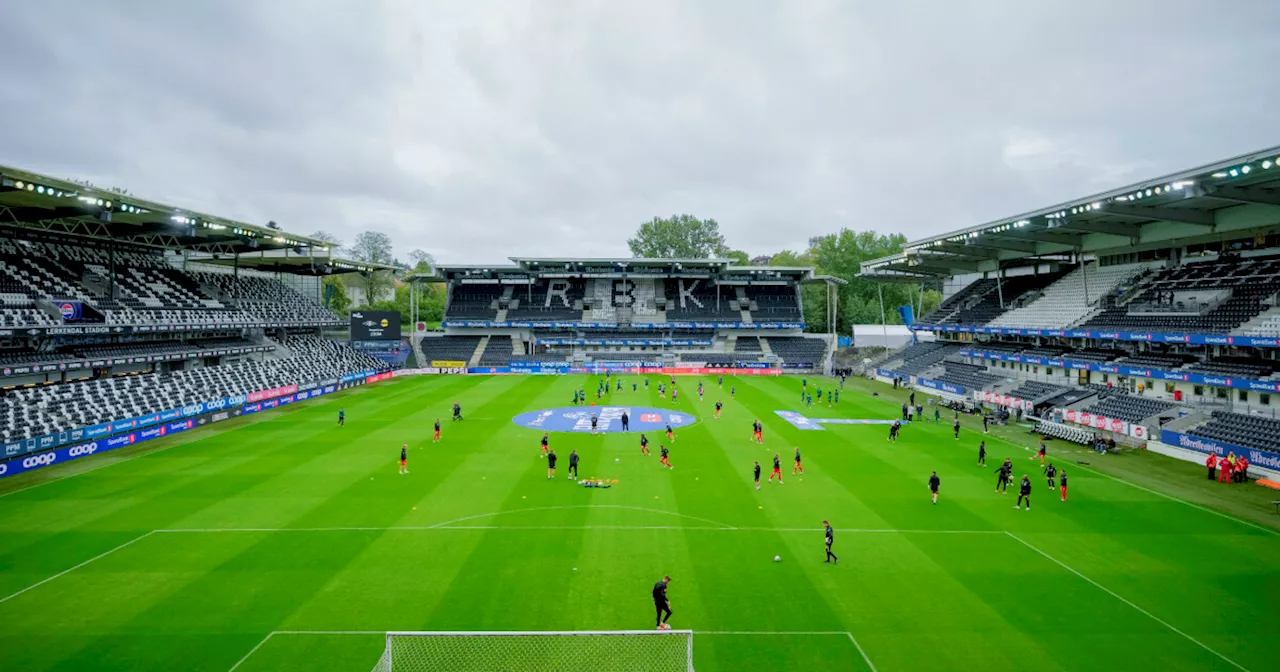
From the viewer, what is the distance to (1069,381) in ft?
120

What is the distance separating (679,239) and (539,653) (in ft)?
367

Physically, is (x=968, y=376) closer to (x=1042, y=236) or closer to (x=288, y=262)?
(x=1042, y=236)

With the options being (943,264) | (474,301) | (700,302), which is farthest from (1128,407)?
(474,301)

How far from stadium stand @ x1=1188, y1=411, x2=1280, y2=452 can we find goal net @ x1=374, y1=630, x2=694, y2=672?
83.1ft

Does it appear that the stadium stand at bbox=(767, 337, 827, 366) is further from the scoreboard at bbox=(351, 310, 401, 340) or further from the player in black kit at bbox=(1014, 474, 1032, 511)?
the player in black kit at bbox=(1014, 474, 1032, 511)

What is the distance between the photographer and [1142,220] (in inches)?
1316

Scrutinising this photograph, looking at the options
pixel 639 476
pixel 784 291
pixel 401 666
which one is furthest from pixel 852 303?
pixel 401 666

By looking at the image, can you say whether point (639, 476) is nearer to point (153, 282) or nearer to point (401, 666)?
point (401, 666)

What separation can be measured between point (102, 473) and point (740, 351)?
5664 centimetres

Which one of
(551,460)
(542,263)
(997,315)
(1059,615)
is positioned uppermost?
(542,263)

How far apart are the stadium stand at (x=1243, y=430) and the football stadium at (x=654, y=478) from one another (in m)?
0.17

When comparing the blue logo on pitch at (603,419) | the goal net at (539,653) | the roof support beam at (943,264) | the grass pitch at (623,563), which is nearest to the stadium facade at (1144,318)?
the roof support beam at (943,264)

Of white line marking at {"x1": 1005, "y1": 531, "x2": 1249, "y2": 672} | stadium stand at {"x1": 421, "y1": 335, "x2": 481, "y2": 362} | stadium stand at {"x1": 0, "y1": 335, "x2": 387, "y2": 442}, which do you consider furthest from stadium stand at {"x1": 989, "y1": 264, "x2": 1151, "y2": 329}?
stadium stand at {"x1": 0, "y1": 335, "x2": 387, "y2": 442}

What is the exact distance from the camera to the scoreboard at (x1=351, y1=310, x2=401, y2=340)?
56.6m
